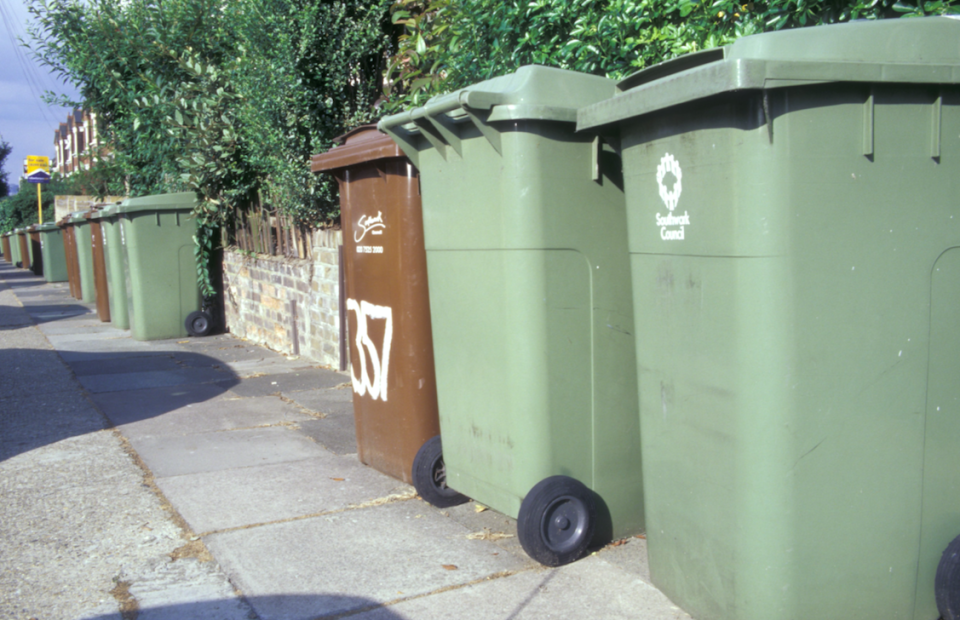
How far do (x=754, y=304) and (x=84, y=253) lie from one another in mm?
14481

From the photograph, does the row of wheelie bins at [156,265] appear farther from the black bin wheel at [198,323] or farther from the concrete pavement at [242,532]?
the concrete pavement at [242,532]

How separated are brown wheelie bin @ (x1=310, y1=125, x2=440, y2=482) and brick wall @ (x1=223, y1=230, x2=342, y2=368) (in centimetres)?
288

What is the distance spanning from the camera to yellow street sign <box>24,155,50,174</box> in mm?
32812

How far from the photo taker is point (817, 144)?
2320 millimetres

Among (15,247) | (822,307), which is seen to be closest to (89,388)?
(822,307)

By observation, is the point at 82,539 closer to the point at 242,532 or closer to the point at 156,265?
the point at 242,532

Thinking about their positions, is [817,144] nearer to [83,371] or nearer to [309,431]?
[309,431]

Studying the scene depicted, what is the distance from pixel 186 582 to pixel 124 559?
1.39 ft

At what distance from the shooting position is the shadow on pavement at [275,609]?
2.98m

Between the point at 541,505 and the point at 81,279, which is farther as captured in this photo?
the point at 81,279

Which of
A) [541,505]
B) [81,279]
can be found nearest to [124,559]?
[541,505]

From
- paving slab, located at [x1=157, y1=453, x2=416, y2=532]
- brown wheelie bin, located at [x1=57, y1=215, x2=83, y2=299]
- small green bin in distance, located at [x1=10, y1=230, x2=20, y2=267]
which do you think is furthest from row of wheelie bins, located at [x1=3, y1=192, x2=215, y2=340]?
small green bin in distance, located at [x1=10, y1=230, x2=20, y2=267]

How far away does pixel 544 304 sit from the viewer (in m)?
3.24

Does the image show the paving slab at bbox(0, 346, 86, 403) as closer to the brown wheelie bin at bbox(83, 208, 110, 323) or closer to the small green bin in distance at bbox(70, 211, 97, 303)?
the brown wheelie bin at bbox(83, 208, 110, 323)
